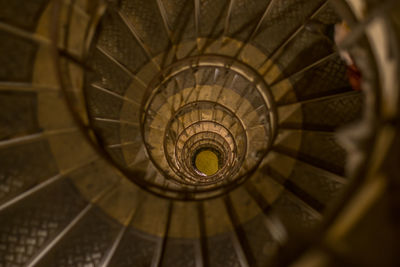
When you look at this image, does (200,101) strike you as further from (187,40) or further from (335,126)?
(335,126)

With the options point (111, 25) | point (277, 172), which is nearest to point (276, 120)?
point (277, 172)

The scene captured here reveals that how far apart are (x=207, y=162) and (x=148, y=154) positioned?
23.1 ft

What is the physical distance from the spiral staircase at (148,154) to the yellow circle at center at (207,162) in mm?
6622

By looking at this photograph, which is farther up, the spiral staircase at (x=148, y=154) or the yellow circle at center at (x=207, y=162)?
the spiral staircase at (x=148, y=154)

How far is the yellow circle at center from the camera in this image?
11219mm

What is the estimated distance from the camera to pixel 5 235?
107 inches

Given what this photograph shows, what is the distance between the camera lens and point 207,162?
1141 centimetres

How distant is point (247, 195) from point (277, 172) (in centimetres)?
62

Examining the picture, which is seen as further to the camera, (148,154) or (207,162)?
(207,162)

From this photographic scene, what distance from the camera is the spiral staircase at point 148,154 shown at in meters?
1.57

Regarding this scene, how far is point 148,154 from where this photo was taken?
4.61 metres

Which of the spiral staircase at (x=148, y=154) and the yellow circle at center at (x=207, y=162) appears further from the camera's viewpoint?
the yellow circle at center at (x=207, y=162)

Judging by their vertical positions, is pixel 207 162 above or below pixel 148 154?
below

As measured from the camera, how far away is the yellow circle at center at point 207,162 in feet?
36.8
